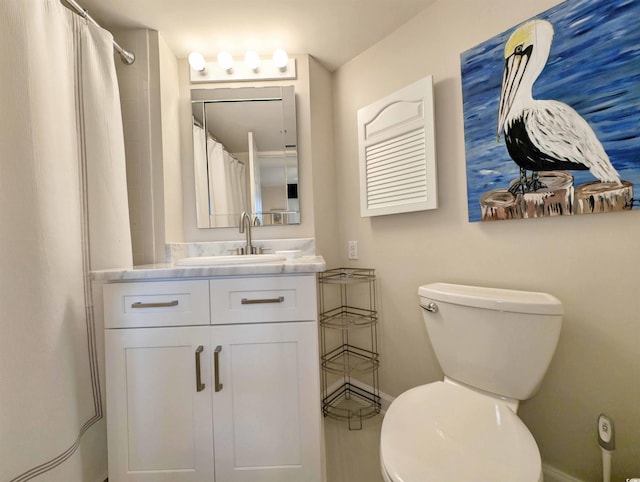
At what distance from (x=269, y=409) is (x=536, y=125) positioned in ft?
4.65

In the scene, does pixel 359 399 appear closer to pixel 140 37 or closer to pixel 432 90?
pixel 432 90

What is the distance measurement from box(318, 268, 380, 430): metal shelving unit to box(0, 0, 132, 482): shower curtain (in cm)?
108

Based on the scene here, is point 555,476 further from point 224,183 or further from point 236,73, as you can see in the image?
point 236,73

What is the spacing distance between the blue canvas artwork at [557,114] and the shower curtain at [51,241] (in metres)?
1.59

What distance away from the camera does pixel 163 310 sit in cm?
99

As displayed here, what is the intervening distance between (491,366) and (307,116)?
153 centimetres

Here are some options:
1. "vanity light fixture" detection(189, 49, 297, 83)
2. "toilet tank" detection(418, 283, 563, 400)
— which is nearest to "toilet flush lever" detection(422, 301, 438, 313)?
"toilet tank" detection(418, 283, 563, 400)

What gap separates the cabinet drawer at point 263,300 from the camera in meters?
0.99

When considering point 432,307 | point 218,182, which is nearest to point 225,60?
point 218,182

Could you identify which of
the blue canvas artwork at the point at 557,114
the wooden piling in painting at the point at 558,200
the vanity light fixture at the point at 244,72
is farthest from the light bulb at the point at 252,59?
the wooden piling in painting at the point at 558,200

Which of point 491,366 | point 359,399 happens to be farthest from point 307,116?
point 359,399

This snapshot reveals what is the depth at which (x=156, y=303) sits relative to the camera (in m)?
0.99

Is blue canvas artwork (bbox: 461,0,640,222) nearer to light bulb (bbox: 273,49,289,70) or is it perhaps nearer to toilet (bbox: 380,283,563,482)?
toilet (bbox: 380,283,563,482)

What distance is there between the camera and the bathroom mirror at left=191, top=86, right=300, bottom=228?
1615 mm
